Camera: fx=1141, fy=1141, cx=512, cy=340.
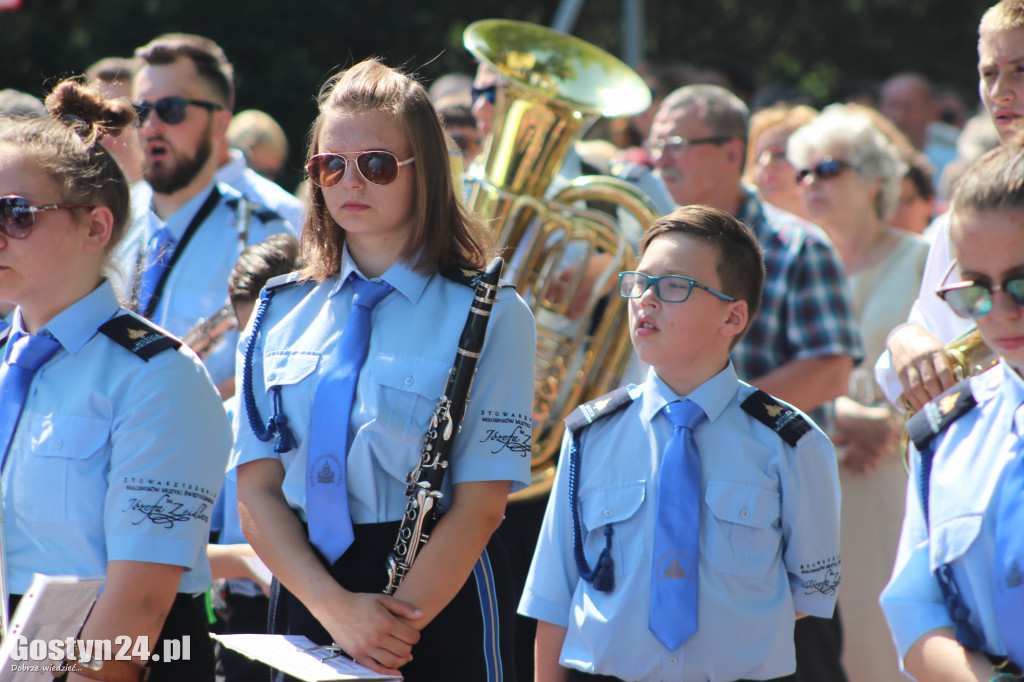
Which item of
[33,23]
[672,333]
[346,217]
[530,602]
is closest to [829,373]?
[672,333]

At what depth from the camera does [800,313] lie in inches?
165

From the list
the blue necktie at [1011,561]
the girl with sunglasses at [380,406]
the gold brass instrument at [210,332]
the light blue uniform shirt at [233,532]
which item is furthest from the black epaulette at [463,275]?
the gold brass instrument at [210,332]

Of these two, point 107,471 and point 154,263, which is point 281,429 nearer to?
point 107,471

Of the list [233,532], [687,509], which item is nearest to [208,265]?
[233,532]

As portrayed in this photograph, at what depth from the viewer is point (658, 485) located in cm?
268

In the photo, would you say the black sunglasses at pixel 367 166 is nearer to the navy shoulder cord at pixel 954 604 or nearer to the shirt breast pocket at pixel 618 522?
the shirt breast pocket at pixel 618 522

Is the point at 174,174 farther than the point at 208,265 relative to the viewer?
Yes

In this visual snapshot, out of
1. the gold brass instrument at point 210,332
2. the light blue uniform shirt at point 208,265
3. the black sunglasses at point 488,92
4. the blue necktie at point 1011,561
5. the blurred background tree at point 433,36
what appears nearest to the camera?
the blue necktie at point 1011,561

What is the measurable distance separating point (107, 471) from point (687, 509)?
131 cm

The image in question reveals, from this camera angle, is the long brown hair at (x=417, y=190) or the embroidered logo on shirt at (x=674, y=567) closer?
the embroidered logo on shirt at (x=674, y=567)

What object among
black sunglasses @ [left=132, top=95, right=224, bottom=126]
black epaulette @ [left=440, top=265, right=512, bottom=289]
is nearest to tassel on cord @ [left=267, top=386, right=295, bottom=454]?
black epaulette @ [left=440, top=265, right=512, bottom=289]

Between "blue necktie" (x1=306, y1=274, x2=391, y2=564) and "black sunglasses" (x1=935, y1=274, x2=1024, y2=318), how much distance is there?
1261 millimetres

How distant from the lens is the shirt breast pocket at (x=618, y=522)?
267 centimetres

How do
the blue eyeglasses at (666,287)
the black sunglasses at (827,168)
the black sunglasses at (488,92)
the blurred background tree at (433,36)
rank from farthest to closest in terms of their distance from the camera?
the blurred background tree at (433,36)
the black sunglasses at (827,168)
the black sunglasses at (488,92)
the blue eyeglasses at (666,287)
